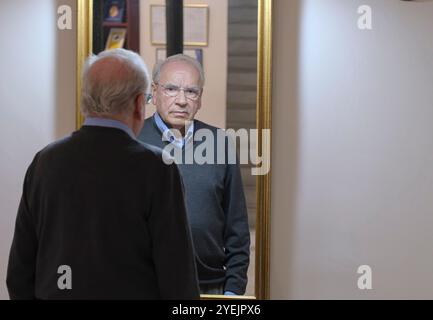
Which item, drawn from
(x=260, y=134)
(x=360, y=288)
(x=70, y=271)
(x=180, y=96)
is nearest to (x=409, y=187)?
(x=360, y=288)

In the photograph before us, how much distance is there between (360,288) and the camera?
2156 mm

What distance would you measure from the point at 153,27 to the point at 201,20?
6.3 inches

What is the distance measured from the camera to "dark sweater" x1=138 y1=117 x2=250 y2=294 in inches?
84.9

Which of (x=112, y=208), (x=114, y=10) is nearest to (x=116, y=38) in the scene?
(x=114, y=10)

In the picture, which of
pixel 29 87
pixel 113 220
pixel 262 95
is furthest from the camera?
pixel 29 87

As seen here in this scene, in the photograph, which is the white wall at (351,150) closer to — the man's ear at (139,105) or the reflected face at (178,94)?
the reflected face at (178,94)

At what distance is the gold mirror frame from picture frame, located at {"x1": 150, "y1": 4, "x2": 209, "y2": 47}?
177 millimetres

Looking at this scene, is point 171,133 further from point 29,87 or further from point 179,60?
point 29,87

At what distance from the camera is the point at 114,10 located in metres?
Answer: 2.21

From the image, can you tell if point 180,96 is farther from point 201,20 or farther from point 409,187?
point 409,187

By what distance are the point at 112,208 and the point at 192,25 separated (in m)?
0.89

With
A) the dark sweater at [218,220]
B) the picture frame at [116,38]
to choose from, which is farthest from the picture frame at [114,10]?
the dark sweater at [218,220]

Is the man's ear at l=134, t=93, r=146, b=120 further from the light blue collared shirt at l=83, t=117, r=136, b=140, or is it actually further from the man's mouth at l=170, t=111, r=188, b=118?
the man's mouth at l=170, t=111, r=188, b=118

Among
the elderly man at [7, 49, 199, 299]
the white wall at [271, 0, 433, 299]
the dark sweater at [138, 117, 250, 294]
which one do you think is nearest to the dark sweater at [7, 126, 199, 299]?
the elderly man at [7, 49, 199, 299]
